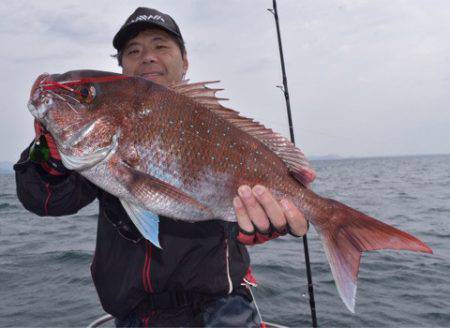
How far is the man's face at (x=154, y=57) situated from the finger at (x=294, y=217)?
1725mm

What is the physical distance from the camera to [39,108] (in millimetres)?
2676

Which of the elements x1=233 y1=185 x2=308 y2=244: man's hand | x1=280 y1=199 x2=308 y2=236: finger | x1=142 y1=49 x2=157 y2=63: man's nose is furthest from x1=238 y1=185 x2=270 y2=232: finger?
x1=142 y1=49 x2=157 y2=63: man's nose

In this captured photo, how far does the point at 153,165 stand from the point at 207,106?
622 mm

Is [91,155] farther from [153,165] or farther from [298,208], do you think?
[298,208]

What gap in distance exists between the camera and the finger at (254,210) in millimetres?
2773

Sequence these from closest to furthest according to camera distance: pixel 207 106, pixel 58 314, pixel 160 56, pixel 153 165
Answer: pixel 153 165 → pixel 207 106 → pixel 160 56 → pixel 58 314

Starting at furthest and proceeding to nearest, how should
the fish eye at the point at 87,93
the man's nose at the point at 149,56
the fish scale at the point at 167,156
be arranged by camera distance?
the man's nose at the point at 149,56
the fish eye at the point at 87,93
the fish scale at the point at 167,156

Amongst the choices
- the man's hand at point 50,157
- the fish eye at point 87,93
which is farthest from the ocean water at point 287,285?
the fish eye at point 87,93

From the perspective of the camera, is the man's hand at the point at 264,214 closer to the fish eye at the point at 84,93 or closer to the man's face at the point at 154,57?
the fish eye at the point at 84,93

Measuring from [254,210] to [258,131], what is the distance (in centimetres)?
59

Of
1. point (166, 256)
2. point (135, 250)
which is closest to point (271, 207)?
→ point (166, 256)

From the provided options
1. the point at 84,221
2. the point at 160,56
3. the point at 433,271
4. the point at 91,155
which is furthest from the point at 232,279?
the point at 84,221

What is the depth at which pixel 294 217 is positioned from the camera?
294 cm

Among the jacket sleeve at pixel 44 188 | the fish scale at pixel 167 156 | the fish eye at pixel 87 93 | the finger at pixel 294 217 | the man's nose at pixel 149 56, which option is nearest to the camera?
the fish scale at pixel 167 156
